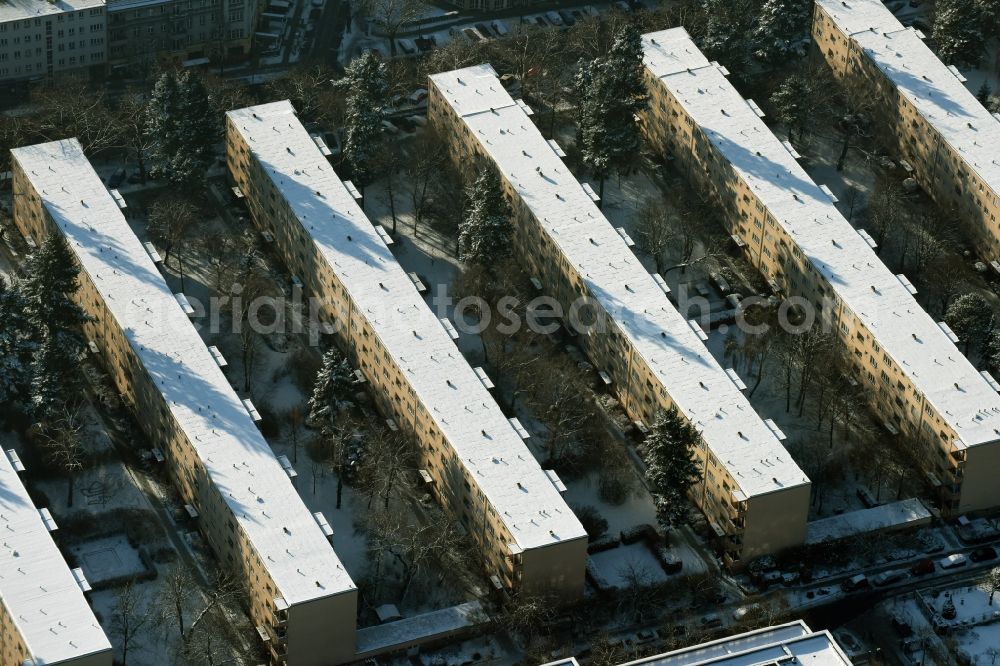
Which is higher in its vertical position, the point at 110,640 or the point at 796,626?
the point at 796,626

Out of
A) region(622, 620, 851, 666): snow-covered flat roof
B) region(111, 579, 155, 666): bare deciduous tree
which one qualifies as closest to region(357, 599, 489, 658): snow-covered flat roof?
region(622, 620, 851, 666): snow-covered flat roof

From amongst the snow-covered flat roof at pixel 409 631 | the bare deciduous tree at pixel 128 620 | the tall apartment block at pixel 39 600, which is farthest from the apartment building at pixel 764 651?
the tall apartment block at pixel 39 600

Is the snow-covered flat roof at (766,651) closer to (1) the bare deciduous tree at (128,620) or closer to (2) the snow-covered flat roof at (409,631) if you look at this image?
(2) the snow-covered flat roof at (409,631)

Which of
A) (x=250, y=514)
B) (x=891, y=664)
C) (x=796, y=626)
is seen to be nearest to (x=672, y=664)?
(x=796, y=626)

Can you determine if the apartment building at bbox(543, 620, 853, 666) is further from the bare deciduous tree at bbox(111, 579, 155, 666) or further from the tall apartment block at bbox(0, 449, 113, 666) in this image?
the tall apartment block at bbox(0, 449, 113, 666)

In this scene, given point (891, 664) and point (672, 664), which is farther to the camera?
point (891, 664)

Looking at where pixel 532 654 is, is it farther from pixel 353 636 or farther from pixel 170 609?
pixel 170 609

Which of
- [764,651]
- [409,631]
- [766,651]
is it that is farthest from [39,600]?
[766,651]
